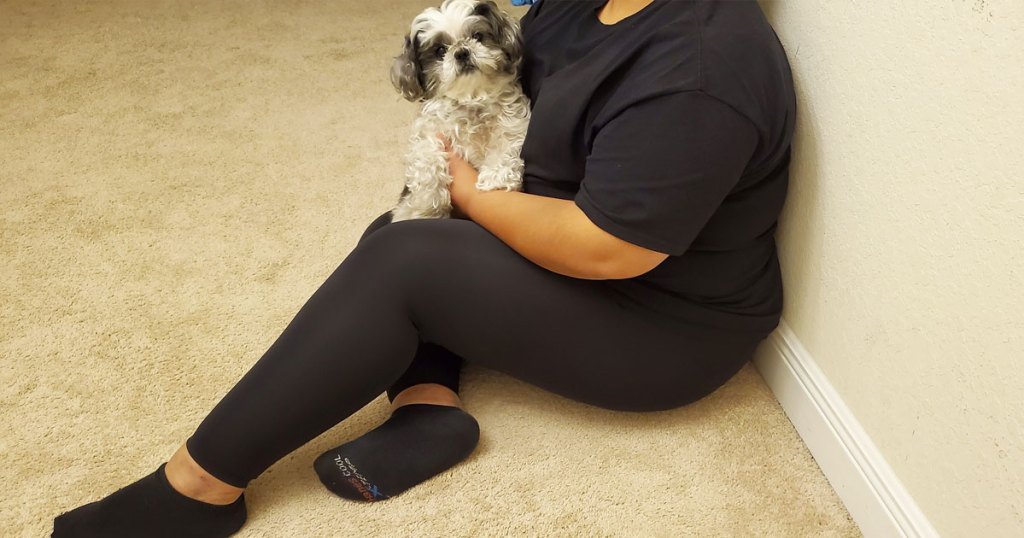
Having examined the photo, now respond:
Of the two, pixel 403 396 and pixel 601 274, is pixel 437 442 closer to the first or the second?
pixel 403 396

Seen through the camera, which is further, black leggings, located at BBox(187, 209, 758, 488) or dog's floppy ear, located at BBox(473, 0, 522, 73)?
dog's floppy ear, located at BBox(473, 0, 522, 73)

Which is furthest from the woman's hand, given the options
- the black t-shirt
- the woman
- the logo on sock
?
the logo on sock

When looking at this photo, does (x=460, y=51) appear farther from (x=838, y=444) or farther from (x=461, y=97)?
(x=838, y=444)

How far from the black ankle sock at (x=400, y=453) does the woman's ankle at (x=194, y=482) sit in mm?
144

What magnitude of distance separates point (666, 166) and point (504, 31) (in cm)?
49

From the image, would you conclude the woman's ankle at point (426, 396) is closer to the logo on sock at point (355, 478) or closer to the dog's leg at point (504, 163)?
the logo on sock at point (355, 478)

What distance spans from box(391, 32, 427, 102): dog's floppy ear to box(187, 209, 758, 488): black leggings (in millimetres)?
306

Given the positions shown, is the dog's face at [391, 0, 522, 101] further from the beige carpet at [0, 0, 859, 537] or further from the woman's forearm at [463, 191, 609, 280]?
the beige carpet at [0, 0, 859, 537]

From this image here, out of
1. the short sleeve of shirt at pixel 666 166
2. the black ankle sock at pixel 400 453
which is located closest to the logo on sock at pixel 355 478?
the black ankle sock at pixel 400 453

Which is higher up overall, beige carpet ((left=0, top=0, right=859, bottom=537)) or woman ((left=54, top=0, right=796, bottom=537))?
woman ((left=54, top=0, right=796, bottom=537))

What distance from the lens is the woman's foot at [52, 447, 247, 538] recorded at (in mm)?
1083

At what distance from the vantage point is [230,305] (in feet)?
5.06

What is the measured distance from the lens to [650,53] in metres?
0.95

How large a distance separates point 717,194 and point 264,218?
1.18 metres
